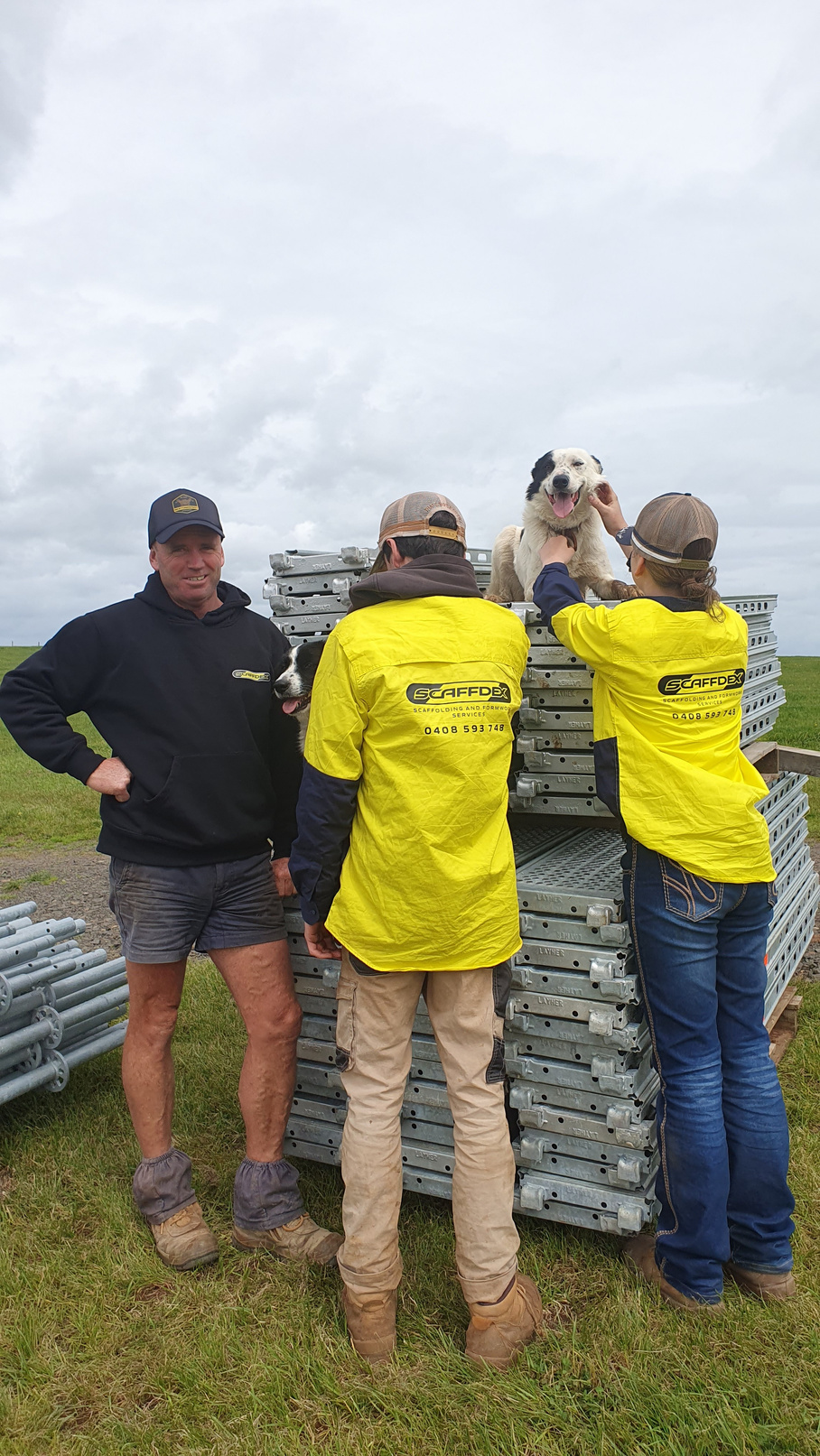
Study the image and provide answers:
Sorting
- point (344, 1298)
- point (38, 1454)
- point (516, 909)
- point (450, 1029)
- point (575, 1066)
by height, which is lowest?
point (38, 1454)

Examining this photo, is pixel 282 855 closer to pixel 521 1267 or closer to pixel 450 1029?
pixel 450 1029

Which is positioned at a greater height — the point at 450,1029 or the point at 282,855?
the point at 282,855

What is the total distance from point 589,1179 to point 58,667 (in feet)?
9.09

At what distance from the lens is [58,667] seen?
365cm

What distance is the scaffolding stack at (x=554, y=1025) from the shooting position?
3.36 metres

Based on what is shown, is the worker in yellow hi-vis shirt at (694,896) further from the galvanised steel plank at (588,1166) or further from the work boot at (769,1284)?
the galvanised steel plank at (588,1166)

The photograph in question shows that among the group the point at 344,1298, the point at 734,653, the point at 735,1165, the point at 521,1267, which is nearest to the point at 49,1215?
the point at 344,1298

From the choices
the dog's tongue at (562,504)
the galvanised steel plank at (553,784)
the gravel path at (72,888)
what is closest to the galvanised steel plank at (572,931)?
the galvanised steel plank at (553,784)

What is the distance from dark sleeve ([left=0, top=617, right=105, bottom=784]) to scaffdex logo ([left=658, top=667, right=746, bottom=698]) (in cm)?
212

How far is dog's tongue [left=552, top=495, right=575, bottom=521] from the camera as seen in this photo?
5.03 metres

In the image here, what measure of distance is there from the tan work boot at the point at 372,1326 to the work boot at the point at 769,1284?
1.22 m

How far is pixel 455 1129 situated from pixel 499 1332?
610 mm

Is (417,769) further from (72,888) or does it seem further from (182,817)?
(72,888)

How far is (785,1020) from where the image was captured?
526cm
